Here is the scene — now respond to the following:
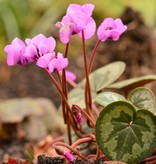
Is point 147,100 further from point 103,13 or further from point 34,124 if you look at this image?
point 103,13

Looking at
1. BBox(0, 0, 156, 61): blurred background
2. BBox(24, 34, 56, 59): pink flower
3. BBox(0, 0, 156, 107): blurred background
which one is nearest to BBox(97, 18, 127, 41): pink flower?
BBox(24, 34, 56, 59): pink flower

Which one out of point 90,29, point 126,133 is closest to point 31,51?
point 90,29

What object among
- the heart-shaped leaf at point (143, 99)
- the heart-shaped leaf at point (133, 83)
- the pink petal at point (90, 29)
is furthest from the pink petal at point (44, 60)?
the heart-shaped leaf at point (133, 83)

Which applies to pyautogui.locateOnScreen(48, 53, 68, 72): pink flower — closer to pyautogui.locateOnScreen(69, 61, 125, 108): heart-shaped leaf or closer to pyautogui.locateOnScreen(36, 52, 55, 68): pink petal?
pyautogui.locateOnScreen(36, 52, 55, 68): pink petal

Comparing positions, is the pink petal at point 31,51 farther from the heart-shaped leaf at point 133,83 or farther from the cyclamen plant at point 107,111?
the heart-shaped leaf at point 133,83

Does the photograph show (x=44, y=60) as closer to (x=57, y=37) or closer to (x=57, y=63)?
(x=57, y=63)
